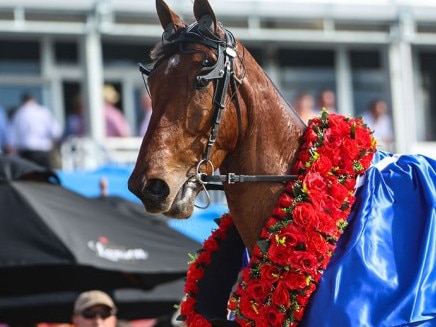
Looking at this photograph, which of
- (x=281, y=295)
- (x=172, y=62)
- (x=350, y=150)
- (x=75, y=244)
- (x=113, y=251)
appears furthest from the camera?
(x=113, y=251)

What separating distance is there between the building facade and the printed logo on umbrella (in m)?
5.70

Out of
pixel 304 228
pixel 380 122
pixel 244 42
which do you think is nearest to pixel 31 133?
pixel 244 42

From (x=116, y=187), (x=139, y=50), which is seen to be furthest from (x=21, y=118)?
(x=139, y=50)

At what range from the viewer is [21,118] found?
39.7ft

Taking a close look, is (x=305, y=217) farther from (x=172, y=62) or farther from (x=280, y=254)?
(x=172, y=62)

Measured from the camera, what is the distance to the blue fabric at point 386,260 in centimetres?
410

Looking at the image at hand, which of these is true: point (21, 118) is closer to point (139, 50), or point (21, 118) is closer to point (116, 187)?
point (116, 187)

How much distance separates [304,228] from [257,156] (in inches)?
14.4

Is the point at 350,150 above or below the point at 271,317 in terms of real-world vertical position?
above

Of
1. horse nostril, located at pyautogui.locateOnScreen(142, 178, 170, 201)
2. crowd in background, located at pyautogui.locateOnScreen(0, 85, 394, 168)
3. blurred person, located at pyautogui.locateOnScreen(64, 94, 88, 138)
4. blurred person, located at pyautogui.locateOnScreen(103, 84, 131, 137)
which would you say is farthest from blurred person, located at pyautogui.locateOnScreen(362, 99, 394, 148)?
horse nostril, located at pyautogui.locateOnScreen(142, 178, 170, 201)

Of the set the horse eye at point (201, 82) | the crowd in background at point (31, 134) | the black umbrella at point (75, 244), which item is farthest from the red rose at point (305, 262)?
the crowd in background at point (31, 134)

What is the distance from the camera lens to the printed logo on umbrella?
23.0ft

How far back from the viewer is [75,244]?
6887 mm

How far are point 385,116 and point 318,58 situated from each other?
2255 millimetres
